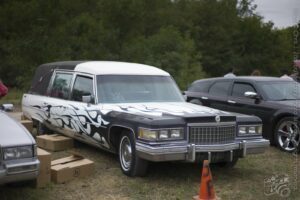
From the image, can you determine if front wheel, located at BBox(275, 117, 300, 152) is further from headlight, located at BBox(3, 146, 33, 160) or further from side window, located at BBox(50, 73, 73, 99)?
headlight, located at BBox(3, 146, 33, 160)

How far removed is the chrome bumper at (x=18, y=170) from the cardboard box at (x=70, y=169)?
1166mm

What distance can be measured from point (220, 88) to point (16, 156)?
21.9 feet

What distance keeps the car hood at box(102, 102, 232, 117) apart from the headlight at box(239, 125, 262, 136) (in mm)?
337

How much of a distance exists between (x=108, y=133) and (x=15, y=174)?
7.48ft

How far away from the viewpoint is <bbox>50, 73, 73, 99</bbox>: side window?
29.8 feet

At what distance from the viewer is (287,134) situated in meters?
9.50

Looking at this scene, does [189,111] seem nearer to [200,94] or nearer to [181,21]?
[200,94]

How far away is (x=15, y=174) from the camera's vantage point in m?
5.48

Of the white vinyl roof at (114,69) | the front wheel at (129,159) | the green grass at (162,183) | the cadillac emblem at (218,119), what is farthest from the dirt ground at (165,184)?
the white vinyl roof at (114,69)

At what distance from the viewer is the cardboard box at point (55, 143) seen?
8.86 metres

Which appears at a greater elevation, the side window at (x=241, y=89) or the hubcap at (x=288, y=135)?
the side window at (x=241, y=89)

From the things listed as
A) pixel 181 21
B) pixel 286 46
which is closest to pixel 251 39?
pixel 286 46

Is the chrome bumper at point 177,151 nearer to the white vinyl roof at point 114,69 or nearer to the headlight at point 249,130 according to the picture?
the headlight at point 249,130

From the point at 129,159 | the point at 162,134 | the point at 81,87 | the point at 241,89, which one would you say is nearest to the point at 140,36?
the point at 241,89
